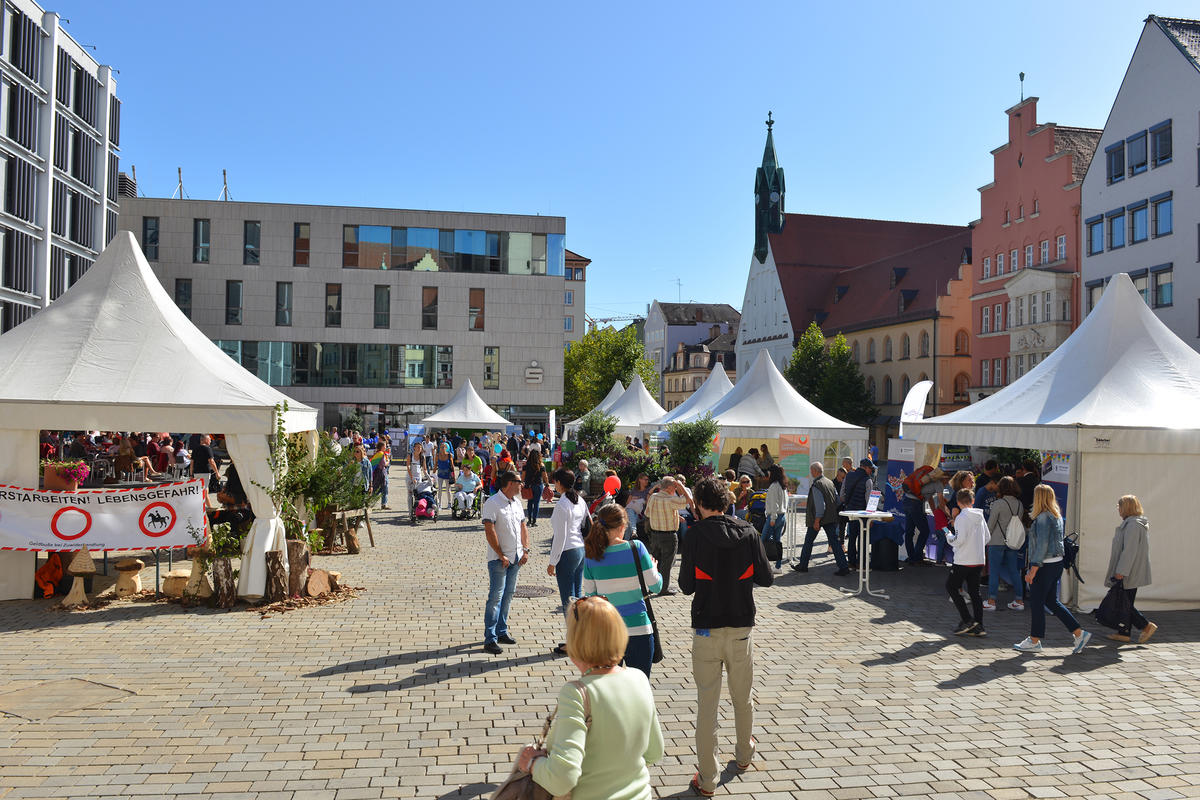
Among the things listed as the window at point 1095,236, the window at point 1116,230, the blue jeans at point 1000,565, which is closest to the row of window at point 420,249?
the window at point 1095,236

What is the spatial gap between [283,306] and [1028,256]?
40159 millimetres

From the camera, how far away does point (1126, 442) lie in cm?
1110

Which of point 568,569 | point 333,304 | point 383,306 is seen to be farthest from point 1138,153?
point 333,304

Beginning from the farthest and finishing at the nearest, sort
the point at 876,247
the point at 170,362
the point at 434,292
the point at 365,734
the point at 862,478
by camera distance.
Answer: the point at 876,247, the point at 434,292, the point at 862,478, the point at 170,362, the point at 365,734

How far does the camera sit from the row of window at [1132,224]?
119 feet

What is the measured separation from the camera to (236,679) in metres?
7.61

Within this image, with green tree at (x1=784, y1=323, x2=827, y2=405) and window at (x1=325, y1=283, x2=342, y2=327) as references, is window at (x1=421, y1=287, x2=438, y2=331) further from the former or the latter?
green tree at (x1=784, y1=323, x2=827, y2=405)

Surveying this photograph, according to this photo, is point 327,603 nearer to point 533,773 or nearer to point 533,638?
point 533,638

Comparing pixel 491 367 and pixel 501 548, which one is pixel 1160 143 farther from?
pixel 501 548

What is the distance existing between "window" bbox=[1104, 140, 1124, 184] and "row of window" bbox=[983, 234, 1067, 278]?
15.4 feet

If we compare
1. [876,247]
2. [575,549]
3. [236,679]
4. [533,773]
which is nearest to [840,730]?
[575,549]

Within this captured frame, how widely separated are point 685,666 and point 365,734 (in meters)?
3.13

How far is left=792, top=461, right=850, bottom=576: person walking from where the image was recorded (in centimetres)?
1353

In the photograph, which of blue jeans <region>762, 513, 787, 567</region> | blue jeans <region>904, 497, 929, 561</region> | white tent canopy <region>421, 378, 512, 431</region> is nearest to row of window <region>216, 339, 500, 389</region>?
white tent canopy <region>421, 378, 512, 431</region>
